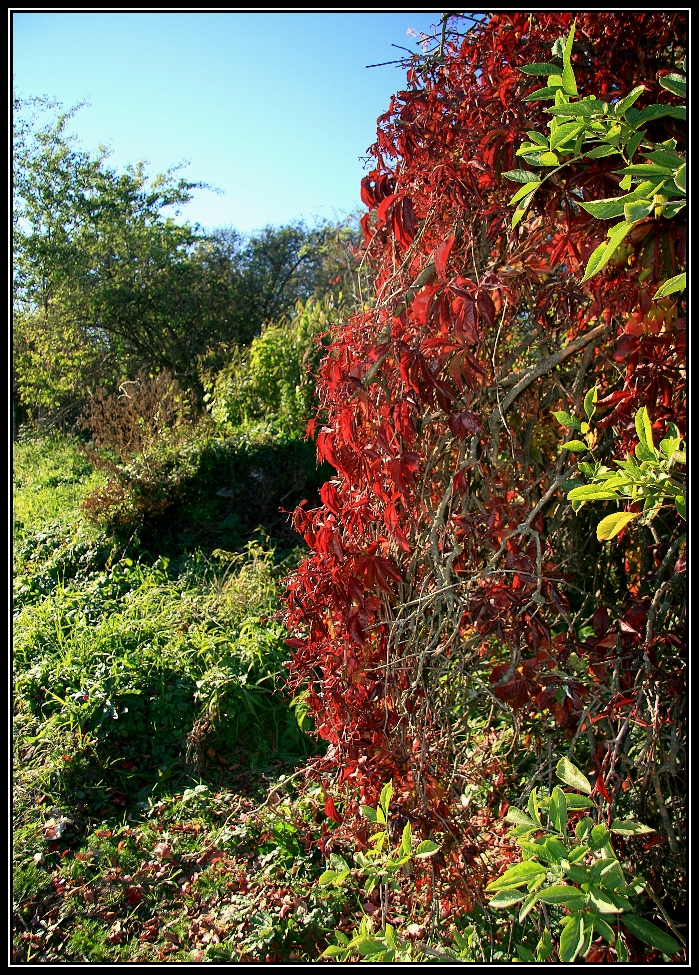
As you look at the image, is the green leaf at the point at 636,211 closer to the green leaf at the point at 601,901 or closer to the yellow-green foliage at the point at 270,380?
the green leaf at the point at 601,901

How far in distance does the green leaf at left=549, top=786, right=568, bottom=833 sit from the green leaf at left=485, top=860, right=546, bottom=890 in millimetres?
95

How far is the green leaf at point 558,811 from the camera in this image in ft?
4.11

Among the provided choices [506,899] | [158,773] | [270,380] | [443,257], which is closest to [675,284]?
[443,257]

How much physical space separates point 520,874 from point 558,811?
0.15 meters

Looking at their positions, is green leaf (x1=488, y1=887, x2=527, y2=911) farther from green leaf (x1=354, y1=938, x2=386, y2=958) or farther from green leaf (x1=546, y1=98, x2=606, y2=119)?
green leaf (x1=546, y1=98, x2=606, y2=119)

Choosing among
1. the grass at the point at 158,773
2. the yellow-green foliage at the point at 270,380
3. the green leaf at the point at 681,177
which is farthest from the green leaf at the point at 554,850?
the yellow-green foliage at the point at 270,380

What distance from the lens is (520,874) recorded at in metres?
1.16

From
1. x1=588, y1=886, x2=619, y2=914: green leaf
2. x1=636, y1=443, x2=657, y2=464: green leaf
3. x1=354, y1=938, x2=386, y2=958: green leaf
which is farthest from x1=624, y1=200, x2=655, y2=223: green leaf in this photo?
x1=354, y1=938, x2=386, y2=958: green leaf

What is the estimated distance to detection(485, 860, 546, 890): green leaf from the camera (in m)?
1.15

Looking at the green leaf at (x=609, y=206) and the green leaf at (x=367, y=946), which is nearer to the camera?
the green leaf at (x=609, y=206)

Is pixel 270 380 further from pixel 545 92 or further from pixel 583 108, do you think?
pixel 583 108

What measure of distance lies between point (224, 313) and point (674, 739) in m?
12.2

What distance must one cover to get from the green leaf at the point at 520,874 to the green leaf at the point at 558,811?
3.7 inches
